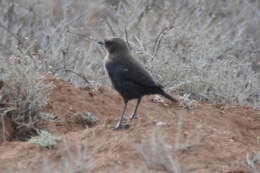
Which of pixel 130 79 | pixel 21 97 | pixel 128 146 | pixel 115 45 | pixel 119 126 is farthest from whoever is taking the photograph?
pixel 21 97

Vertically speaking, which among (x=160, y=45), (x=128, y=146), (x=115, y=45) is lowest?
(x=128, y=146)

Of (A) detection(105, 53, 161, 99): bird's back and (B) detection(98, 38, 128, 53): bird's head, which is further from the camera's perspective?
(B) detection(98, 38, 128, 53): bird's head

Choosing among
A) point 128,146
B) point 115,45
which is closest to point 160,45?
point 115,45

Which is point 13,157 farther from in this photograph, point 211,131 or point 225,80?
point 225,80

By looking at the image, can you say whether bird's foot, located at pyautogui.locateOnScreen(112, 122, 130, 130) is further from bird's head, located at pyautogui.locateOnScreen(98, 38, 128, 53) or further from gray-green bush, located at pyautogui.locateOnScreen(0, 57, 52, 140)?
gray-green bush, located at pyautogui.locateOnScreen(0, 57, 52, 140)

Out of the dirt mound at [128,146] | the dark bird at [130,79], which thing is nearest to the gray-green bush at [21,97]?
the dirt mound at [128,146]

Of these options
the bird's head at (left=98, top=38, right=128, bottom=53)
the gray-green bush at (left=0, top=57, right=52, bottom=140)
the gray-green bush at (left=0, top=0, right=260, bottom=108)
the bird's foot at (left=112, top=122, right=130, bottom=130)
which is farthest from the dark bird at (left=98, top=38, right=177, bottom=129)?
the gray-green bush at (left=0, top=0, right=260, bottom=108)

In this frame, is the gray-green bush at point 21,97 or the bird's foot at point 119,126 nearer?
the bird's foot at point 119,126

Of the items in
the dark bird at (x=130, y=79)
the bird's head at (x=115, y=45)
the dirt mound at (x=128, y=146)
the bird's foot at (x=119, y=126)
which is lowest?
the dirt mound at (x=128, y=146)

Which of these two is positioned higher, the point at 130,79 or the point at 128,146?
the point at 130,79

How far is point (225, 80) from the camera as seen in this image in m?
7.83

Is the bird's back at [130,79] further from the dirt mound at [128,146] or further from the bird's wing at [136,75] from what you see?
the dirt mound at [128,146]

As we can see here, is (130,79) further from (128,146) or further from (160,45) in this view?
(160,45)

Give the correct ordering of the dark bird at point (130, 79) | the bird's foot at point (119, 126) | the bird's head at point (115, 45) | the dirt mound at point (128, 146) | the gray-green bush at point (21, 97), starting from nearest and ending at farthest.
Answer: the dirt mound at point (128, 146), the bird's foot at point (119, 126), the dark bird at point (130, 79), the bird's head at point (115, 45), the gray-green bush at point (21, 97)
